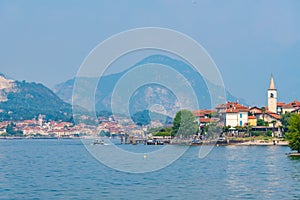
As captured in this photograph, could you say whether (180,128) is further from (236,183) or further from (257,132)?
(236,183)

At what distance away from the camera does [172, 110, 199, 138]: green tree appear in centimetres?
8962

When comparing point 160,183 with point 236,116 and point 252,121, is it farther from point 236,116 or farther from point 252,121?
point 252,121

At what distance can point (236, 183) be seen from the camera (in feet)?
103

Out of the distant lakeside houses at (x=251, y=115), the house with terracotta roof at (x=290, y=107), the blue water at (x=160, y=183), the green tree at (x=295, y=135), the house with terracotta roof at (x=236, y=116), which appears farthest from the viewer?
the house with terracotta roof at (x=290, y=107)

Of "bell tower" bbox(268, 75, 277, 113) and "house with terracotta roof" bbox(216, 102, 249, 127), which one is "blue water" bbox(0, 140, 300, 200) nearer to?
"house with terracotta roof" bbox(216, 102, 249, 127)

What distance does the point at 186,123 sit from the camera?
9162 centimetres

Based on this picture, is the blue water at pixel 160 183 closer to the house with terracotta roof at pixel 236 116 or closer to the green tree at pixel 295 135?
the green tree at pixel 295 135

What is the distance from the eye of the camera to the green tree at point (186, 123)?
89625 mm

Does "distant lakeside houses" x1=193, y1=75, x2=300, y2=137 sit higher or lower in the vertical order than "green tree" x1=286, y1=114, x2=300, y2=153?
higher

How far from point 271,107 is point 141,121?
55759 mm

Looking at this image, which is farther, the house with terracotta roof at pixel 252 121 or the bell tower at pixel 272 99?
the bell tower at pixel 272 99

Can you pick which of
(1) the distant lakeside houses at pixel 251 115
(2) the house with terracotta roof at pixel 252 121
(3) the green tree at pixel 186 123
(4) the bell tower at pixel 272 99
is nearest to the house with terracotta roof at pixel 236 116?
(1) the distant lakeside houses at pixel 251 115

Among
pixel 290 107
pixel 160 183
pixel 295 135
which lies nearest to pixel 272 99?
pixel 290 107

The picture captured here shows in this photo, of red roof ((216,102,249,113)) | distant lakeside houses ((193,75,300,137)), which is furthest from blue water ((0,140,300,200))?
red roof ((216,102,249,113))
